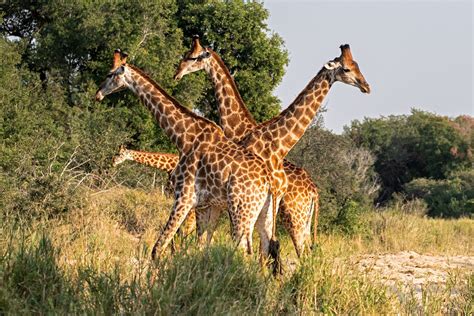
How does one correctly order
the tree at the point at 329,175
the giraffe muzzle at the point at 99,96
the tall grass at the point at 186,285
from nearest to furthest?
the tall grass at the point at 186,285 < the giraffe muzzle at the point at 99,96 < the tree at the point at 329,175

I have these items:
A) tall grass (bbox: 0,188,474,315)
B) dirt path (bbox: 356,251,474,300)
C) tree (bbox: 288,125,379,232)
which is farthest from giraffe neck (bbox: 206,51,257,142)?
tree (bbox: 288,125,379,232)

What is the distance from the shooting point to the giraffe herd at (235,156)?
7.44 meters

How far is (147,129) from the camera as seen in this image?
63.6 feet

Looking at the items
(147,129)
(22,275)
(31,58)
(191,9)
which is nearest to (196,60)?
(22,275)

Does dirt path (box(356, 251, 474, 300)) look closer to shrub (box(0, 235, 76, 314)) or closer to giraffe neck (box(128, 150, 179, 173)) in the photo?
giraffe neck (box(128, 150, 179, 173))

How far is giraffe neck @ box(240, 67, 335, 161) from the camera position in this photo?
816 cm

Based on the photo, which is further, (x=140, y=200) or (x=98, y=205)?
(x=140, y=200)

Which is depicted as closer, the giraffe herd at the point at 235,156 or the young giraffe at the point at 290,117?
the giraffe herd at the point at 235,156

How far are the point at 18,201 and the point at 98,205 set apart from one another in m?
1.46

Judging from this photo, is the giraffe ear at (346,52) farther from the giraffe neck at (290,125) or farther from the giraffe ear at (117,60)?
the giraffe ear at (117,60)

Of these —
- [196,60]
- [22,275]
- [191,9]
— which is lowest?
[22,275]

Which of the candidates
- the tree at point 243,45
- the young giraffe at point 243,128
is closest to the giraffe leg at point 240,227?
the young giraffe at point 243,128

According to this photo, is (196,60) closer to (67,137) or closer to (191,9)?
(67,137)

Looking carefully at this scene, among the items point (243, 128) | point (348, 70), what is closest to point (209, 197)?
point (243, 128)
